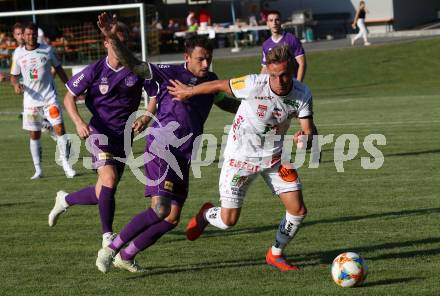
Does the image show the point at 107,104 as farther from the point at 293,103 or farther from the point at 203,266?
the point at 293,103

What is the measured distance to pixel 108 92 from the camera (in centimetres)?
930

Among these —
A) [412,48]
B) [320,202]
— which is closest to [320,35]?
[412,48]

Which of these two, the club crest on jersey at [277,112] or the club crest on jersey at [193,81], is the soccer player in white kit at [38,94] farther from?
the club crest on jersey at [277,112]

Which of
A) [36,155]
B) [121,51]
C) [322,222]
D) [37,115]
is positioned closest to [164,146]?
[121,51]

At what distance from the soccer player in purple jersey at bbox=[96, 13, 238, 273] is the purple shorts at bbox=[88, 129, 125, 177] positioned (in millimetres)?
964

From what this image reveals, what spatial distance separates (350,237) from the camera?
30.8 feet

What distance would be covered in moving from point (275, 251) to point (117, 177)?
1.93 meters

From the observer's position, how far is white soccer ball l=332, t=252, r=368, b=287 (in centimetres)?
740

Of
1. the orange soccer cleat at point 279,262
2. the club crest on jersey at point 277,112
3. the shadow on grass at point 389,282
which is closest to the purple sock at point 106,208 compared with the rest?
the orange soccer cleat at point 279,262

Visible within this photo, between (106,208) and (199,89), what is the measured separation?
5.77 ft

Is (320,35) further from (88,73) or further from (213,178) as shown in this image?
(88,73)

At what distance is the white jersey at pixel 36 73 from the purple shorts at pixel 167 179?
6.98 metres

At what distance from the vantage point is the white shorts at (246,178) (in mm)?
8070

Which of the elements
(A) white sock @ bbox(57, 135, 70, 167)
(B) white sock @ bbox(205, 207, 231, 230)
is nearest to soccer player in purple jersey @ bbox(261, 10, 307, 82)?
(A) white sock @ bbox(57, 135, 70, 167)
